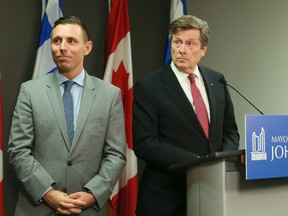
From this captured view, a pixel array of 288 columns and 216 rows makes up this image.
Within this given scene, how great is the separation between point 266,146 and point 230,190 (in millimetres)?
200

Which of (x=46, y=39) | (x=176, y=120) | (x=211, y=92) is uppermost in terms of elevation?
(x=46, y=39)

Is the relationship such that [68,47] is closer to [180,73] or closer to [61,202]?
[180,73]

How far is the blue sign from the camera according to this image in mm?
1605

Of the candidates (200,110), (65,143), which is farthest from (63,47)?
(200,110)

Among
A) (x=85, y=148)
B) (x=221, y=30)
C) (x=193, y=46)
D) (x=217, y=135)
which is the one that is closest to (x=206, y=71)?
(x=193, y=46)

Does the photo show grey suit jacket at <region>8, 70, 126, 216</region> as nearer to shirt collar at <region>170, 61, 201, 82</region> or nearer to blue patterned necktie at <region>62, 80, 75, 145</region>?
blue patterned necktie at <region>62, 80, 75, 145</region>

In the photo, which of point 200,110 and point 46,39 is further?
point 46,39

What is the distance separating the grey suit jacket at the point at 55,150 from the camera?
210cm

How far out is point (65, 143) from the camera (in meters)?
2.14

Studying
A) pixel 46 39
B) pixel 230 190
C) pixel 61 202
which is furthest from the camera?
pixel 46 39

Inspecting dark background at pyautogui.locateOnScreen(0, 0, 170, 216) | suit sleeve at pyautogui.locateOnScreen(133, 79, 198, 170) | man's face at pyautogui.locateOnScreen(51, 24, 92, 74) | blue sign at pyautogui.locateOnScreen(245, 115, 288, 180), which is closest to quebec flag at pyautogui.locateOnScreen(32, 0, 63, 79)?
dark background at pyautogui.locateOnScreen(0, 0, 170, 216)

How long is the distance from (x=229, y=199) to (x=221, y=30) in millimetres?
2499

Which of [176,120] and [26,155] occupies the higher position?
[176,120]

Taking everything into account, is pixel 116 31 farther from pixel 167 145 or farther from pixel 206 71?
pixel 167 145
